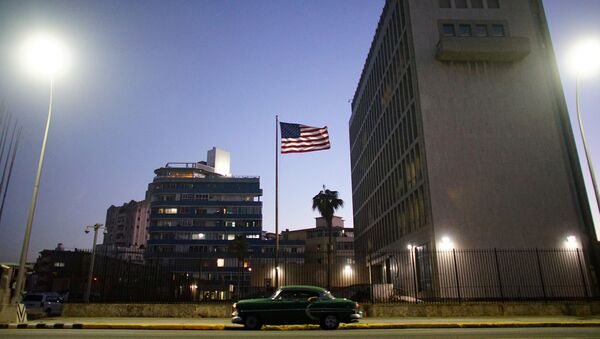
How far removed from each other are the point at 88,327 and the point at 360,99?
179 ft

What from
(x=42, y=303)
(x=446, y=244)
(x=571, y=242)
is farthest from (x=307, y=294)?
(x=571, y=242)

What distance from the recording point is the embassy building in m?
31.3

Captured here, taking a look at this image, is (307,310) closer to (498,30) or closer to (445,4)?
(498,30)

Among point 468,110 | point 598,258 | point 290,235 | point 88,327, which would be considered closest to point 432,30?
point 468,110

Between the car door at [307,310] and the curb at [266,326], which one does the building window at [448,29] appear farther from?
the car door at [307,310]

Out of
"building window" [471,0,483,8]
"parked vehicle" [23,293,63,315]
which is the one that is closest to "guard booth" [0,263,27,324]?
"parked vehicle" [23,293,63,315]

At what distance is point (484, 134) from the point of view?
109 feet

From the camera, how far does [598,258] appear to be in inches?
1178

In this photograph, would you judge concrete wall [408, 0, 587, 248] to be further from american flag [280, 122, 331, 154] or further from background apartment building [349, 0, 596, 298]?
american flag [280, 122, 331, 154]

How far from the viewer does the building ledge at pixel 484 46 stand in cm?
3362

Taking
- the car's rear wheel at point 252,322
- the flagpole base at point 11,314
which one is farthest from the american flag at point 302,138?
the flagpole base at point 11,314

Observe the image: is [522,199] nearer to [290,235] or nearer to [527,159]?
[527,159]

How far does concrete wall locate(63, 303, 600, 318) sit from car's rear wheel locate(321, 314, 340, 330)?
5369 millimetres

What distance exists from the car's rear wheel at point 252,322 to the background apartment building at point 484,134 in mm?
20393
